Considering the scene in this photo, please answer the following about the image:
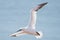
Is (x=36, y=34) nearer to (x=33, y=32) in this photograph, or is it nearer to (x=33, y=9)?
(x=33, y=32)

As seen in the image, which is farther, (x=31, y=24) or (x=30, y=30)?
(x=31, y=24)

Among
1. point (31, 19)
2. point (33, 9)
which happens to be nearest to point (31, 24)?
point (31, 19)

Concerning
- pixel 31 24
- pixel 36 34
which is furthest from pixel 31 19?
pixel 36 34

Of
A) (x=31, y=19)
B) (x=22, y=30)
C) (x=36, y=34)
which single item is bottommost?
(x=36, y=34)

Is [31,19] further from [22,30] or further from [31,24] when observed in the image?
[22,30]

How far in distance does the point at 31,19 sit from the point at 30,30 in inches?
61.7

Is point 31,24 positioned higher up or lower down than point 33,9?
lower down

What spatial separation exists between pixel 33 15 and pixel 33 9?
0.62 meters

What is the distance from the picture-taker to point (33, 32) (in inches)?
299

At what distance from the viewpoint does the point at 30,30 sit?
310 inches

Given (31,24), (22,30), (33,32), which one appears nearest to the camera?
(33,32)

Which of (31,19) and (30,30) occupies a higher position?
(31,19)

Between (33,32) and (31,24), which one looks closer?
(33,32)

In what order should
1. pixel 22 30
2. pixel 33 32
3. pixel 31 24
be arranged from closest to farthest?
1. pixel 33 32
2. pixel 22 30
3. pixel 31 24
